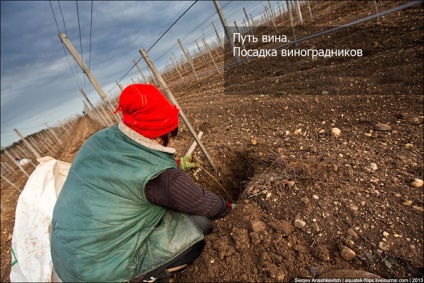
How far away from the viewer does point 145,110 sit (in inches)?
48.5

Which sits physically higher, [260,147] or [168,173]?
[168,173]

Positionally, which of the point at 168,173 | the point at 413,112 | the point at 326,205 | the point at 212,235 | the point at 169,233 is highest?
the point at 168,173

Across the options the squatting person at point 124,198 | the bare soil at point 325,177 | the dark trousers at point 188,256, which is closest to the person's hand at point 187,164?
the bare soil at point 325,177

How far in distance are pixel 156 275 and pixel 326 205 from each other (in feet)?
4.57

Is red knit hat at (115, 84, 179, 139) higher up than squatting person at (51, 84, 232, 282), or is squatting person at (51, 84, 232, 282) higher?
red knit hat at (115, 84, 179, 139)

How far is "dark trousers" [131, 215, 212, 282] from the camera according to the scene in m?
1.48

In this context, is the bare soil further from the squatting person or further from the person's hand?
the squatting person

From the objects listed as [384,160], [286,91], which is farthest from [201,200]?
[286,91]

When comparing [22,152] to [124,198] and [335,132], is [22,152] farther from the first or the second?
[335,132]

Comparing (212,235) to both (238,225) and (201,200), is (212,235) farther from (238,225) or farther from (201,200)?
(201,200)

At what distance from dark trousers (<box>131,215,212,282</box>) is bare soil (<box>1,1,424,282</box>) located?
66 millimetres

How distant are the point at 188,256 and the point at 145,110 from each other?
1163 millimetres

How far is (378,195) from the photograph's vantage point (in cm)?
150

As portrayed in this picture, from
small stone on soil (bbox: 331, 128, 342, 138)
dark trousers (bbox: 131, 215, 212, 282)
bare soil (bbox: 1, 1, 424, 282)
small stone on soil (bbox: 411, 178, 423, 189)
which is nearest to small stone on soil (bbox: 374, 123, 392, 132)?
bare soil (bbox: 1, 1, 424, 282)
